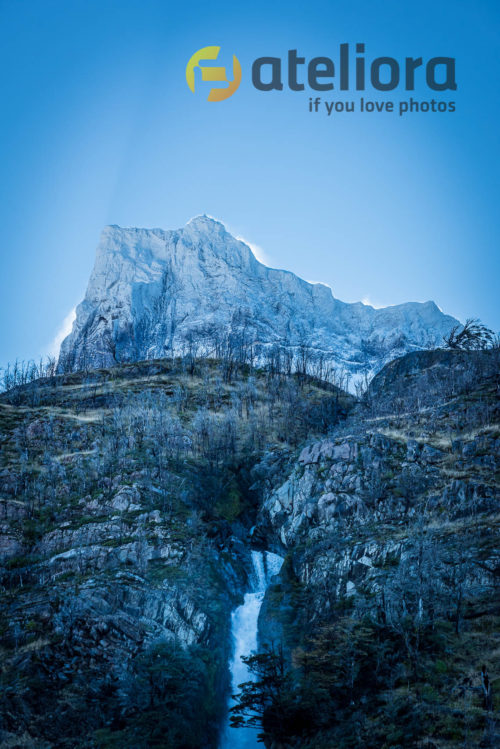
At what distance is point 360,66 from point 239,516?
77.7 m

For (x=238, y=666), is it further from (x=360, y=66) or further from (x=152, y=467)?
(x=360, y=66)

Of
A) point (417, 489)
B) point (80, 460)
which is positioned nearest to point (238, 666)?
point (417, 489)

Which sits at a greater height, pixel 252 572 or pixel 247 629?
pixel 252 572

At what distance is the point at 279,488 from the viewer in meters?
83.6

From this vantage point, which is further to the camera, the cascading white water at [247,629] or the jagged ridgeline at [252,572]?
the cascading white water at [247,629]

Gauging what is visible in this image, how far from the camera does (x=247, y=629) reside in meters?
63.4

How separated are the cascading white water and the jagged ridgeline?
1.06m

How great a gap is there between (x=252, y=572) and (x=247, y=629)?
12.3m

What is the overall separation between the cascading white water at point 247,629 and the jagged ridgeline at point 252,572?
1.06 metres

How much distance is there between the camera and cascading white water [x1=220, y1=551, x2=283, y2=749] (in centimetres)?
5028

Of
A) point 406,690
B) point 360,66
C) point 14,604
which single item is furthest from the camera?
point 360,66

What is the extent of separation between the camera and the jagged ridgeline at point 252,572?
40.2 metres

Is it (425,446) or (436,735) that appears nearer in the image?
(436,735)

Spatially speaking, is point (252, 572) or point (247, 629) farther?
point (252, 572)
